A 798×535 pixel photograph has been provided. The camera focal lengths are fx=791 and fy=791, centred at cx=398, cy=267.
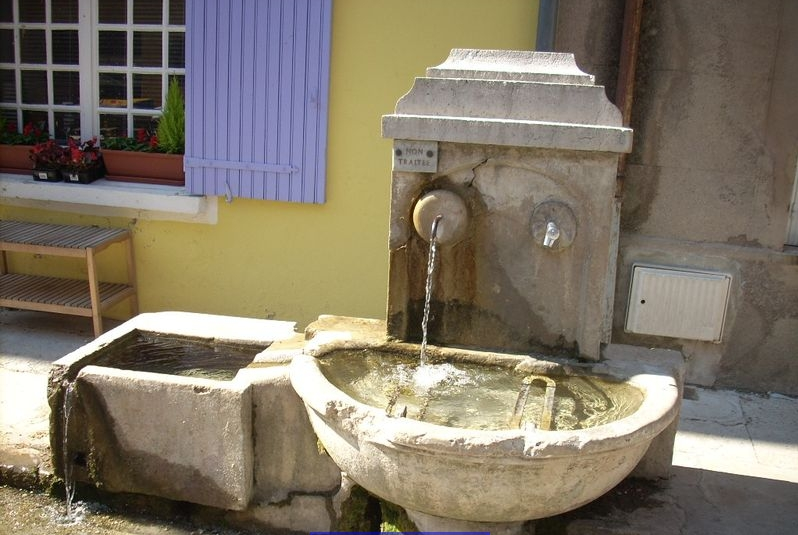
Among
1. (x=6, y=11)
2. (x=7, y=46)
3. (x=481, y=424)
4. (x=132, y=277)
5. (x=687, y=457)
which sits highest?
(x=6, y=11)

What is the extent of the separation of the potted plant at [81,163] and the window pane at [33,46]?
757 mm

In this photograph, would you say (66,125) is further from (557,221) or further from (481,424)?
(481,424)

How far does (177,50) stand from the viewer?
556 centimetres

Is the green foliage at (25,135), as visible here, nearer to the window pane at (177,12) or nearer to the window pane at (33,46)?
the window pane at (33,46)

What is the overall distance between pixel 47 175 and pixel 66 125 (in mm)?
536

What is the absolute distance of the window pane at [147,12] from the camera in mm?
5539

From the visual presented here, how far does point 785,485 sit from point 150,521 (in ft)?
8.90

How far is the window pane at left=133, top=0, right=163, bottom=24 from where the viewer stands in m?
5.54

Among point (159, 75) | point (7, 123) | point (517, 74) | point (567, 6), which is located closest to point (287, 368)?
point (517, 74)

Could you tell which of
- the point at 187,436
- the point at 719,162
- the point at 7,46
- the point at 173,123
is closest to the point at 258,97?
the point at 173,123

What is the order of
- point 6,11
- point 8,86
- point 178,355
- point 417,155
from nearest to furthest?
1. point 417,155
2. point 178,355
3. point 6,11
4. point 8,86

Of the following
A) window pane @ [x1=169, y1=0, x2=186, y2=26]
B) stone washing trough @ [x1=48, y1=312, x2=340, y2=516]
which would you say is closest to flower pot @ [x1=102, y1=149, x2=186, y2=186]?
window pane @ [x1=169, y1=0, x2=186, y2=26]

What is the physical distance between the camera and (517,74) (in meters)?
3.15

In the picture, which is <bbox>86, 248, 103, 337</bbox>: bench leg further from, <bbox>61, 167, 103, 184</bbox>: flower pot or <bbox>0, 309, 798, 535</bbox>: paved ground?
<bbox>61, 167, 103, 184</bbox>: flower pot
